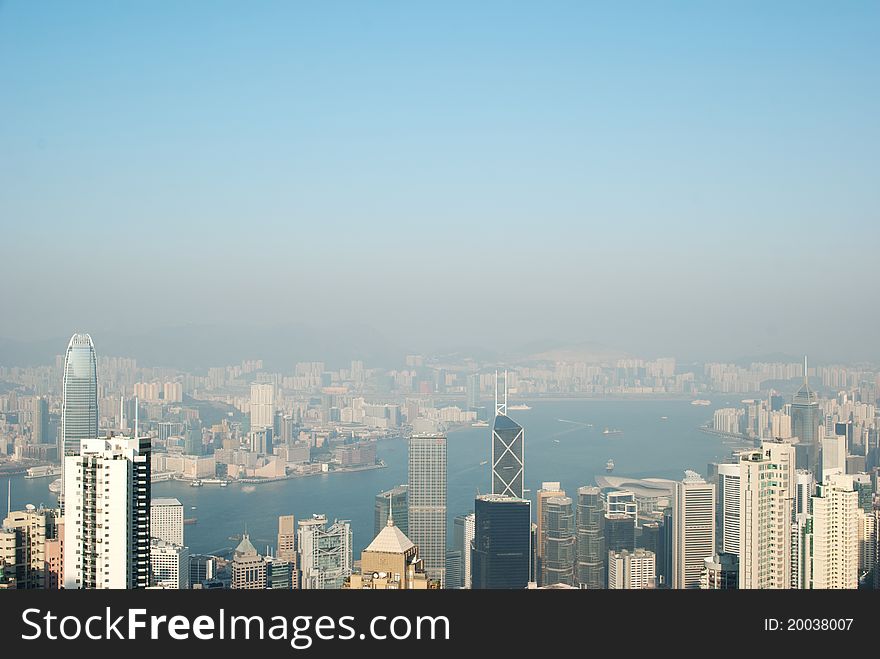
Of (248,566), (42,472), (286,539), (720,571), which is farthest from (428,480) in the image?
(42,472)

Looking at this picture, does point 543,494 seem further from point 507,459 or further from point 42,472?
point 42,472

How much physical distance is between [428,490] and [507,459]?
0.62 m

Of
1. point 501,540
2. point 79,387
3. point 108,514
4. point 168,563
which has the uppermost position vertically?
point 79,387

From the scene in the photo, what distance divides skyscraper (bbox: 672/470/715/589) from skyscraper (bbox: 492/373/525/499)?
1.05m

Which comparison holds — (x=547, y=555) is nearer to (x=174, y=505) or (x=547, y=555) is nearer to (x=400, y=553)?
(x=400, y=553)

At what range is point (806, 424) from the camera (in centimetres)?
469

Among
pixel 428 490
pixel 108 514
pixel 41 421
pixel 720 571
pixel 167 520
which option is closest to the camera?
pixel 108 514

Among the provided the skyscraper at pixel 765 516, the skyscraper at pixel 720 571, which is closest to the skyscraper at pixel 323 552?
the skyscraper at pixel 720 571

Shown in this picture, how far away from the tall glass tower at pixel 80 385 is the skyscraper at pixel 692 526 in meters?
2.72

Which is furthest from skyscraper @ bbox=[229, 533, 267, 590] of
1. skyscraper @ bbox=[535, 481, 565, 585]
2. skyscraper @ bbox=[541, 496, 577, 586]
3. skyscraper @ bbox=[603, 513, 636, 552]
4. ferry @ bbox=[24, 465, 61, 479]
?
skyscraper @ bbox=[603, 513, 636, 552]

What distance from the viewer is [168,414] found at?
4664 millimetres

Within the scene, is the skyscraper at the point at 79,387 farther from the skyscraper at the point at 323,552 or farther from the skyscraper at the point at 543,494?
the skyscraper at the point at 543,494
